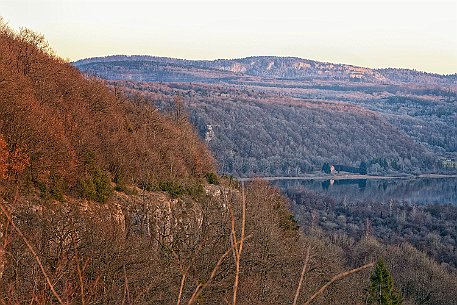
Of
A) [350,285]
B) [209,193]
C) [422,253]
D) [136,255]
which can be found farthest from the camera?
[422,253]

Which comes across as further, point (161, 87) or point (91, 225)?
point (161, 87)

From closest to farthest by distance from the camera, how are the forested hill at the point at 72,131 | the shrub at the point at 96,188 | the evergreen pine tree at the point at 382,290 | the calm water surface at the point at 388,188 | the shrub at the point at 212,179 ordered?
the forested hill at the point at 72,131, the shrub at the point at 96,188, the shrub at the point at 212,179, the evergreen pine tree at the point at 382,290, the calm water surface at the point at 388,188

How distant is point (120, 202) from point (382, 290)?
1798cm

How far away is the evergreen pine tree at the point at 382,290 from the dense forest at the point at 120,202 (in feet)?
1.86

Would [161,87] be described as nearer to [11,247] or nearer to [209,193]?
[209,193]

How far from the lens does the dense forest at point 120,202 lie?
1405 centimetres

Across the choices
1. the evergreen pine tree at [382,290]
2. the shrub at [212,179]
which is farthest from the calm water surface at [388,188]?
the shrub at [212,179]

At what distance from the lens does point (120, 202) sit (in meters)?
21.5

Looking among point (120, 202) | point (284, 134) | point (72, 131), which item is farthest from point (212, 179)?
point (284, 134)

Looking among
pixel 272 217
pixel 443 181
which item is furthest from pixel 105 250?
pixel 443 181

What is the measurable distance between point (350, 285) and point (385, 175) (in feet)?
368

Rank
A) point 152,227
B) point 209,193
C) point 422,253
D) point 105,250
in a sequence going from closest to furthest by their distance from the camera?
point 105,250 → point 152,227 → point 209,193 → point 422,253

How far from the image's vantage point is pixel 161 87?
168m

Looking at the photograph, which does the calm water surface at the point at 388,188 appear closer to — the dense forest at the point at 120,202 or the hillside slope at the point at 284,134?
the hillside slope at the point at 284,134
